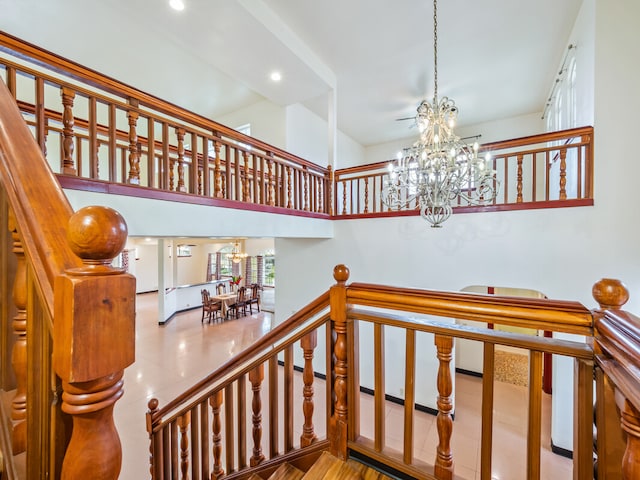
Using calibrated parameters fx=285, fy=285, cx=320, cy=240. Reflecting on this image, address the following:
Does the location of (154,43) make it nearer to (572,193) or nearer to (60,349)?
(60,349)

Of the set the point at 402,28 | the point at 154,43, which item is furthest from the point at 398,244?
the point at 154,43

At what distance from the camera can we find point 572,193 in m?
3.61

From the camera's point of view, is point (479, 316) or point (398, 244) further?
point (398, 244)

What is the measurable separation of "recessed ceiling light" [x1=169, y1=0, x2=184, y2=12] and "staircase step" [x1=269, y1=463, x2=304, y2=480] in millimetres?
4320

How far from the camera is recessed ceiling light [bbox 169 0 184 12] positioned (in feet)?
10.2

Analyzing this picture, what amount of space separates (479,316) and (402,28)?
426 centimetres

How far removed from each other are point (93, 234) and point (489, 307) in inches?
39.4

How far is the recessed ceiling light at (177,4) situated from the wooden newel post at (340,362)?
146 inches

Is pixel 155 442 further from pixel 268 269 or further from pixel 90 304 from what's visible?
pixel 268 269

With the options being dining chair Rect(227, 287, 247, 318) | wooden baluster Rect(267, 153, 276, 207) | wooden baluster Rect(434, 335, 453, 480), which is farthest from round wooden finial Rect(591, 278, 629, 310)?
dining chair Rect(227, 287, 247, 318)

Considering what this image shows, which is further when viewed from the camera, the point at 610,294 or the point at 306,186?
the point at 306,186

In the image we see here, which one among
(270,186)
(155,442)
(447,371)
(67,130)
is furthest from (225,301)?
(447,371)

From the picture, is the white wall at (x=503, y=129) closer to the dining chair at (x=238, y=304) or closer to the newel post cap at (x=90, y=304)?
the dining chair at (x=238, y=304)

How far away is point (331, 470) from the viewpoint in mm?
1159
